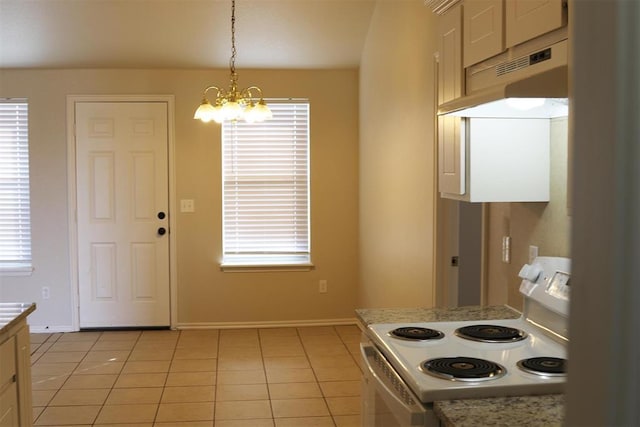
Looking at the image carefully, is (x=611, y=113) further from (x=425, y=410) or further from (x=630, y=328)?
(x=425, y=410)

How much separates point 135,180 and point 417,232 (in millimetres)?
2986

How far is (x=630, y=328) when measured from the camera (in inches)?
15.6

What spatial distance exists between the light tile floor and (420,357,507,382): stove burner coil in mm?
1889

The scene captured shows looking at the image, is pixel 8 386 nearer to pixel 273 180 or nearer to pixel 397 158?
pixel 397 158

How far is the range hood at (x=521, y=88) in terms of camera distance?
1802 millimetres

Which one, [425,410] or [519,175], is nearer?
[425,410]

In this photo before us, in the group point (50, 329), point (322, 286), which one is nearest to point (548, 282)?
point (322, 286)

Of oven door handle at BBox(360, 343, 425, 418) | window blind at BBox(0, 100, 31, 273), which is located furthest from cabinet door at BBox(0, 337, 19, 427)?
window blind at BBox(0, 100, 31, 273)

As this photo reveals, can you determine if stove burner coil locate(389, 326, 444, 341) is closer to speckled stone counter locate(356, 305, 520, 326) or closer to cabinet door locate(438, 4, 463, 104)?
speckled stone counter locate(356, 305, 520, 326)

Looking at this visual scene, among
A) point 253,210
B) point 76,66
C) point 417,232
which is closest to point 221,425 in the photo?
point 417,232

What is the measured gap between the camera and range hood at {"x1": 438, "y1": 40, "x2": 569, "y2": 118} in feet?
5.91

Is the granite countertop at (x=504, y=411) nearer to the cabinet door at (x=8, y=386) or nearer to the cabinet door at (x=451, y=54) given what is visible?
the cabinet door at (x=451, y=54)

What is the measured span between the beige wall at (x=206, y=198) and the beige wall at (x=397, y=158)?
242 mm

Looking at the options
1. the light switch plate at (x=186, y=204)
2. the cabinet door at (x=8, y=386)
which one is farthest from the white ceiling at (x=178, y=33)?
the cabinet door at (x=8, y=386)
